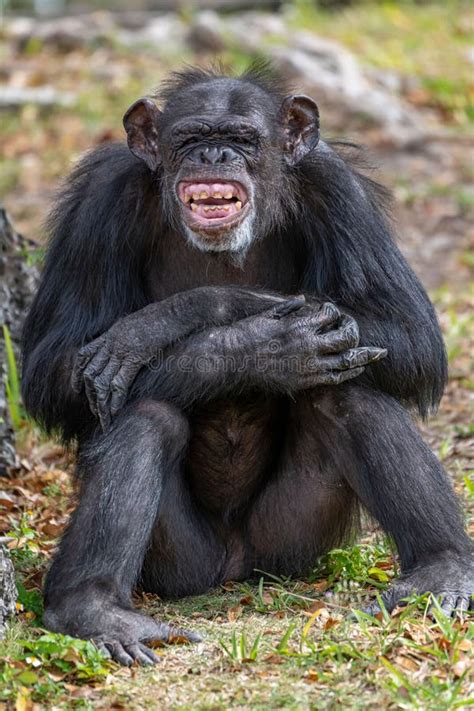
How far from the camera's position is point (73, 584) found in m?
5.59

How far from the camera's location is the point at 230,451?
6.46 metres

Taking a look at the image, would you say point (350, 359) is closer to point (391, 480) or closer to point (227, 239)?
point (391, 480)

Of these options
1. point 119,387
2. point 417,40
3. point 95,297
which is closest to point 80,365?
point 119,387

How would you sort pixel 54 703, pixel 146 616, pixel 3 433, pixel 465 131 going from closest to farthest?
1. pixel 54 703
2. pixel 146 616
3. pixel 3 433
4. pixel 465 131

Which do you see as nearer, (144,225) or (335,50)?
(144,225)

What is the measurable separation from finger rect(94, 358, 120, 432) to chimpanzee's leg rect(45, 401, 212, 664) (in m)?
0.21

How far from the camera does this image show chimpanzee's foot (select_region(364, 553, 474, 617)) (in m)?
5.59

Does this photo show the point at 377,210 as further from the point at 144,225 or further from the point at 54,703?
the point at 54,703

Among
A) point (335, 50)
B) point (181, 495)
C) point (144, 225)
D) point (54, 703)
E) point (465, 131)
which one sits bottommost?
point (54, 703)

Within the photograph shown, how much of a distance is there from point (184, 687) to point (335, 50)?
13070 mm

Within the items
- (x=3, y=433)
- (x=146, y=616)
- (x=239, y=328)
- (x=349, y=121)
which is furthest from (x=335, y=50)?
(x=146, y=616)

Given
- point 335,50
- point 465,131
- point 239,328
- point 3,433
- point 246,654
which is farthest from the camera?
point 335,50

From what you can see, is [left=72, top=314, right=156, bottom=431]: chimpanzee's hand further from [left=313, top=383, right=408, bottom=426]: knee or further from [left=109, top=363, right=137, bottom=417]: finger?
[left=313, top=383, right=408, bottom=426]: knee

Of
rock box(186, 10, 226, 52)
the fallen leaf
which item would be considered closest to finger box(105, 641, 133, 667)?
the fallen leaf
